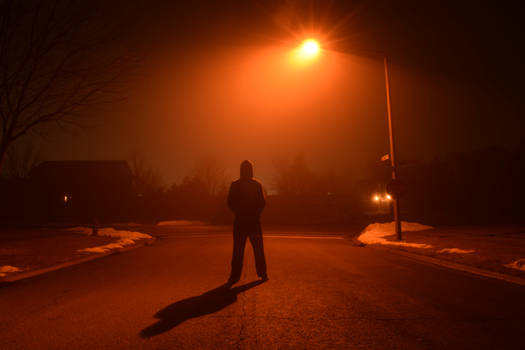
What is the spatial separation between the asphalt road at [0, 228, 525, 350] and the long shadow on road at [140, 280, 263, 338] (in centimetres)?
1

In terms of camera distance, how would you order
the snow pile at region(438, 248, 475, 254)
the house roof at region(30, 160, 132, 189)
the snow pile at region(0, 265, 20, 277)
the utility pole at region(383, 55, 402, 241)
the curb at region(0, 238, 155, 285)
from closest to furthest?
the curb at region(0, 238, 155, 285) < the snow pile at region(0, 265, 20, 277) < the snow pile at region(438, 248, 475, 254) < the utility pole at region(383, 55, 402, 241) < the house roof at region(30, 160, 132, 189)

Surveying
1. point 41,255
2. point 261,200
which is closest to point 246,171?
point 261,200

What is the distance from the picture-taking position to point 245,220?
624 centimetres

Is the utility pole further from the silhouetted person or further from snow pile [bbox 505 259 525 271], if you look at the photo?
the silhouetted person

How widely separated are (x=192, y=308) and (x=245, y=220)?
200cm

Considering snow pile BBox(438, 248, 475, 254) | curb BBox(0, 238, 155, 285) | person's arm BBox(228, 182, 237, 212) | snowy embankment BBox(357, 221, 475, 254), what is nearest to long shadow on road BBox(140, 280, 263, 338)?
person's arm BBox(228, 182, 237, 212)

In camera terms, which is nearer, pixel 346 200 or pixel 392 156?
pixel 392 156

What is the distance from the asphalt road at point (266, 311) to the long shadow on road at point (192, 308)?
1 centimetres

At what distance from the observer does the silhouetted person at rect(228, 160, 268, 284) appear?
620 cm

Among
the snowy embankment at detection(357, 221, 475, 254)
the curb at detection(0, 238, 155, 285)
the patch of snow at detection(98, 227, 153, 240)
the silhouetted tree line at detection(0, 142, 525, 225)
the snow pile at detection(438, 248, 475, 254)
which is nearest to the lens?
the curb at detection(0, 238, 155, 285)

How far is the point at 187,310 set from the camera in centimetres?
445

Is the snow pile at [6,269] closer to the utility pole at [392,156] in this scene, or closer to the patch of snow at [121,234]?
the patch of snow at [121,234]

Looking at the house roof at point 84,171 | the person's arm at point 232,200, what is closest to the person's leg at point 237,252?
the person's arm at point 232,200

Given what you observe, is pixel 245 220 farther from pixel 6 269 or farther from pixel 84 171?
pixel 84 171
